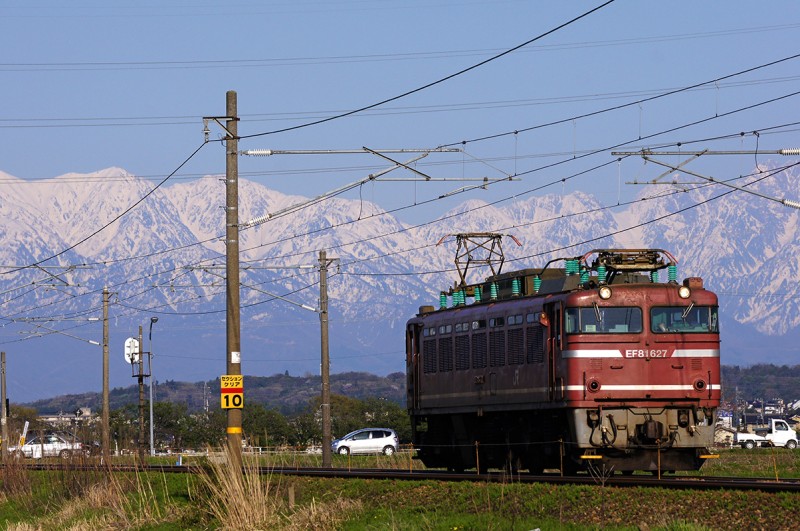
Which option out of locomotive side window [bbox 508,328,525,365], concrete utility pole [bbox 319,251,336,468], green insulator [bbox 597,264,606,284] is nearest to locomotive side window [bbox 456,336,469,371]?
locomotive side window [bbox 508,328,525,365]

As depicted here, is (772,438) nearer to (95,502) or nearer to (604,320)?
(95,502)

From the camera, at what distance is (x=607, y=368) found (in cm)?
3114

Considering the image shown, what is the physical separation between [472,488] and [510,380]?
4827 mm

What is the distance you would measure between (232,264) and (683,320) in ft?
32.6

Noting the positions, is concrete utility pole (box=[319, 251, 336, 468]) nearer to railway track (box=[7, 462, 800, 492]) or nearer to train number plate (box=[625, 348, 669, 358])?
railway track (box=[7, 462, 800, 492])

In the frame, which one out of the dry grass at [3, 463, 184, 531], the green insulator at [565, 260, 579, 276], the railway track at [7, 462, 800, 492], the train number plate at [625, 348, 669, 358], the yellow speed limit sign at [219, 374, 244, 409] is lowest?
the dry grass at [3, 463, 184, 531]

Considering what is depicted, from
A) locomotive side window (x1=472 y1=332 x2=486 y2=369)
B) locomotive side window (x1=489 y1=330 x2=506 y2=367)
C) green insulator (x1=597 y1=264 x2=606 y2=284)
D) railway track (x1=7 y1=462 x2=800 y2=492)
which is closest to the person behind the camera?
railway track (x1=7 y1=462 x2=800 y2=492)

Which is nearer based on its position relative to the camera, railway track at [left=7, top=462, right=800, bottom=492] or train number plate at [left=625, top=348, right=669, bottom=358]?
railway track at [left=7, top=462, right=800, bottom=492]

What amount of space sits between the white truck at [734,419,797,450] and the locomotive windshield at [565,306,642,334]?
50.3 metres

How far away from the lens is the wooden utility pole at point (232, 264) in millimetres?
30578

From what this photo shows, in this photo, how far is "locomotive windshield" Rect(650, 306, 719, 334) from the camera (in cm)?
3169

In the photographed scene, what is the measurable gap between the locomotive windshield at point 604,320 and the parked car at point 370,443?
145ft

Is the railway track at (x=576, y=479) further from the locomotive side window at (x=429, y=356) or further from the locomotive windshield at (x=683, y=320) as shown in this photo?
the locomotive side window at (x=429, y=356)

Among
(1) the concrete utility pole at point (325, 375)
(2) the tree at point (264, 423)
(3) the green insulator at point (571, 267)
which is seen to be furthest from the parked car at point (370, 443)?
(2) the tree at point (264, 423)
